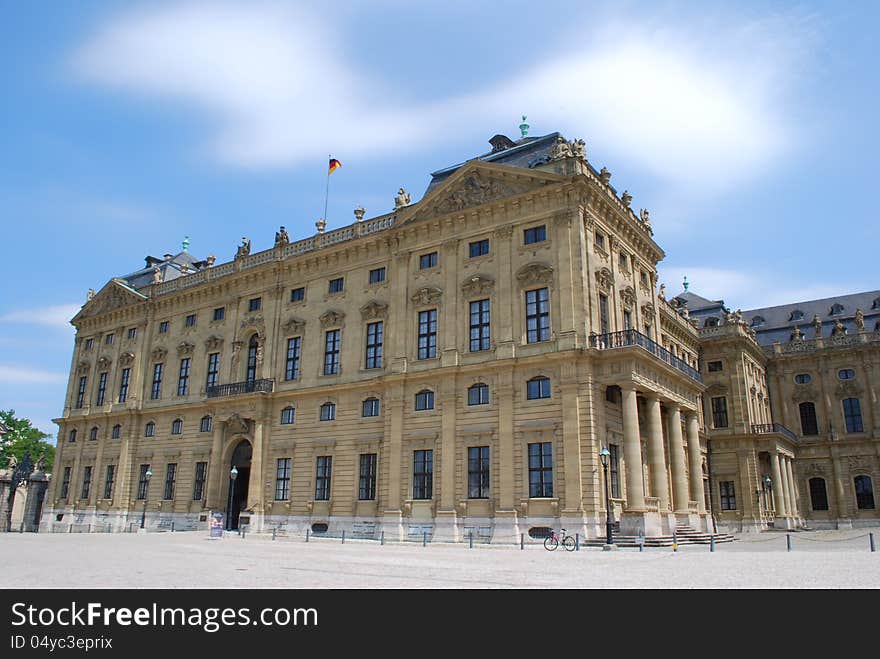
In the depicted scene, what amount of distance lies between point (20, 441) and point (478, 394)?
72.0 metres

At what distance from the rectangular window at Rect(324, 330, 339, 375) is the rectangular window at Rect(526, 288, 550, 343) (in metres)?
13.1

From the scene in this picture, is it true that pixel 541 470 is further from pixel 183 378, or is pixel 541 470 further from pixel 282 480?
pixel 183 378

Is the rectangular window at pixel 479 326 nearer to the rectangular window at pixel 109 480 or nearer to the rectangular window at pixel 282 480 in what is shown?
the rectangular window at pixel 282 480

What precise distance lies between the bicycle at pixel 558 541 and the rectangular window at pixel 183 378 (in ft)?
101

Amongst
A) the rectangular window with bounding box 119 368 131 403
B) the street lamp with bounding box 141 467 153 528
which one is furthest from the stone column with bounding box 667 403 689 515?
the rectangular window with bounding box 119 368 131 403

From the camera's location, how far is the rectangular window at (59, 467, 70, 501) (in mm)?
55350

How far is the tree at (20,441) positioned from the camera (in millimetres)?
79875

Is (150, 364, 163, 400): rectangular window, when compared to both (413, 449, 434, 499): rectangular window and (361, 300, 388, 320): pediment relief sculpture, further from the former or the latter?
(413, 449, 434, 499): rectangular window

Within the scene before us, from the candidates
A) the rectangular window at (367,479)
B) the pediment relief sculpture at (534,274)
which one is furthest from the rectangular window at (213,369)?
the pediment relief sculpture at (534,274)

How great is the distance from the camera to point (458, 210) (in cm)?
3825

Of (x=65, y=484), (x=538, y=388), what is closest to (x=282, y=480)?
(x=538, y=388)
